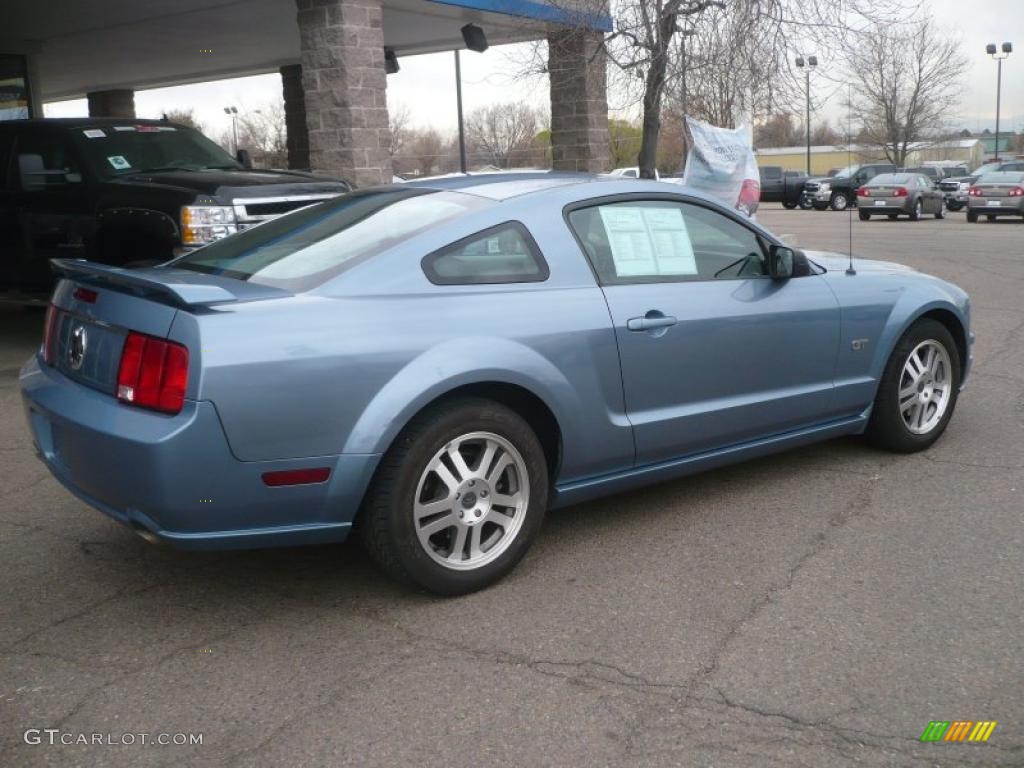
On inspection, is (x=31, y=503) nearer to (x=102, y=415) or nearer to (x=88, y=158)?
(x=102, y=415)

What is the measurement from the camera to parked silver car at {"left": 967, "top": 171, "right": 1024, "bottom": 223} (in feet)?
91.6

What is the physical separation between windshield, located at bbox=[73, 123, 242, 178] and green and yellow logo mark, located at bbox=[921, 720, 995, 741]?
8.12 m

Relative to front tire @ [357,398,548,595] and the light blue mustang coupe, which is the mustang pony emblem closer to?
the light blue mustang coupe

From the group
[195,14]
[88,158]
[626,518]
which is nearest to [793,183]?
[195,14]

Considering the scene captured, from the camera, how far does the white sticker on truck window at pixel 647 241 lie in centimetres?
447

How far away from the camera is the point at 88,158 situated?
9.07m

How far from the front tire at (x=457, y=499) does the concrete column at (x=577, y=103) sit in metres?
11.4

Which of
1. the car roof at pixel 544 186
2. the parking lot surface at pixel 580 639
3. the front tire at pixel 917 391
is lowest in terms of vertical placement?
the parking lot surface at pixel 580 639

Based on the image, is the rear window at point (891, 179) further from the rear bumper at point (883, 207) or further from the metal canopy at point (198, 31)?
the metal canopy at point (198, 31)

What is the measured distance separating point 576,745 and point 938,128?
209 feet

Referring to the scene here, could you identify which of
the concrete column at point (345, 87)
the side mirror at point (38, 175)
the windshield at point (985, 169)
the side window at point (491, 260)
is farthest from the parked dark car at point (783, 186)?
the side window at point (491, 260)

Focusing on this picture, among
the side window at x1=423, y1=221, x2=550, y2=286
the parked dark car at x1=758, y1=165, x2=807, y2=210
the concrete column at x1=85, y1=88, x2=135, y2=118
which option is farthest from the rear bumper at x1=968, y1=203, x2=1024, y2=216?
the side window at x1=423, y1=221, x2=550, y2=286

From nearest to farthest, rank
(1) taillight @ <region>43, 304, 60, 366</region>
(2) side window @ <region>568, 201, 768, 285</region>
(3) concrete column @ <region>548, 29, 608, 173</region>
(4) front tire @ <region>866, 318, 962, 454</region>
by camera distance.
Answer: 1. (1) taillight @ <region>43, 304, 60, 366</region>
2. (2) side window @ <region>568, 201, 768, 285</region>
3. (4) front tire @ <region>866, 318, 962, 454</region>
4. (3) concrete column @ <region>548, 29, 608, 173</region>

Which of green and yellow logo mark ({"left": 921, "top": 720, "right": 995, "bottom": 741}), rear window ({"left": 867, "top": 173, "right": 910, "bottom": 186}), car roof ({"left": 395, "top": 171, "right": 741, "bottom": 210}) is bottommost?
green and yellow logo mark ({"left": 921, "top": 720, "right": 995, "bottom": 741})
